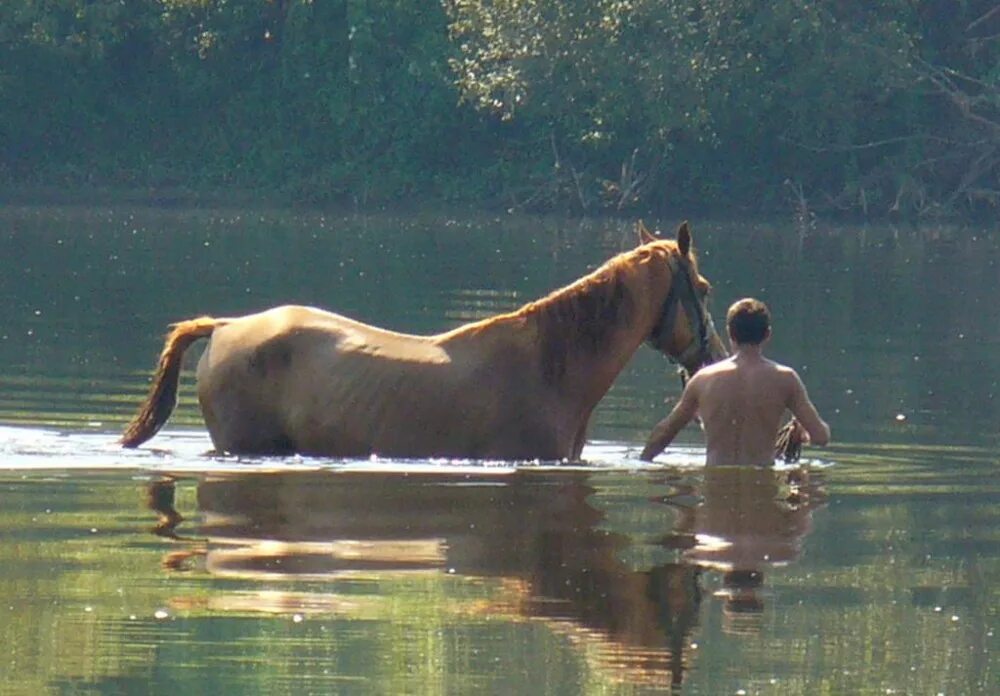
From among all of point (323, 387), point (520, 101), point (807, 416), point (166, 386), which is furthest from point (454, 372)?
point (520, 101)

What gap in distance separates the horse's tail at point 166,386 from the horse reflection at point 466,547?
125cm

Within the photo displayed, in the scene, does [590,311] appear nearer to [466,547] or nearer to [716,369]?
[716,369]

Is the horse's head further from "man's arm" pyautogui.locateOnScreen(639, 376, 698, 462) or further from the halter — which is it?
"man's arm" pyautogui.locateOnScreen(639, 376, 698, 462)

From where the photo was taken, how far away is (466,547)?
9.30 m

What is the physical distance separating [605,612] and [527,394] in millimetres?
3942

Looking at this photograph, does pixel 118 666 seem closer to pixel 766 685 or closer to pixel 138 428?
pixel 766 685

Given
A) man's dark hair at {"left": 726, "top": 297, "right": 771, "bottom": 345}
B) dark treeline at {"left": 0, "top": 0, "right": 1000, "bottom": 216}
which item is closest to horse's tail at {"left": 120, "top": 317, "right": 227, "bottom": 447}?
man's dark hair at {"left": 726, "top": 297, "right": 771, "bottom": 345}

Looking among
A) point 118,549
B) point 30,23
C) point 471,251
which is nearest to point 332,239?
point 471,251

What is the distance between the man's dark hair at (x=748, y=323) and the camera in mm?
11211

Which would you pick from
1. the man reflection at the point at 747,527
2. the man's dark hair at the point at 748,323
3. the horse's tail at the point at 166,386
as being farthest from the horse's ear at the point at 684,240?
the horse's tail at the point at 166,386

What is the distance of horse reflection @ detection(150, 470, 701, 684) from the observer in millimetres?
7816

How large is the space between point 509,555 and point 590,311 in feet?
10.1

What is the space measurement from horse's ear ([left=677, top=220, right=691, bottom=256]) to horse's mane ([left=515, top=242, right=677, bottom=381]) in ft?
0.14

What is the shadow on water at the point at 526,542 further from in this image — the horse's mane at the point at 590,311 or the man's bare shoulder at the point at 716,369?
the horse's mane at the point at 590,311
